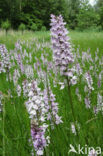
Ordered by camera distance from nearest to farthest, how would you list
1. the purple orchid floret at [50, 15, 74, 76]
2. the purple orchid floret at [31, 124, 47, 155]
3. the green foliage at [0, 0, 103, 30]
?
the purple orchid floret at [31, 124, 47, 155], the purple orchid floret at [50, 15, 74, 76], the green foliage at [0, 0, 103, 30]

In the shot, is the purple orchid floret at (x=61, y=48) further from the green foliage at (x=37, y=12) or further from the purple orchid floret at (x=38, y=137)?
the green foliage at (x=37, y=12)

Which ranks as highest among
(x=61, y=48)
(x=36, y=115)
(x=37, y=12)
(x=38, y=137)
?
(x=37, y=12)

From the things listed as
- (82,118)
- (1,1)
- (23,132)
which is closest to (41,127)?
(23,132)

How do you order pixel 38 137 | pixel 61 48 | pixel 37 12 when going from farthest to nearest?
pixel 37 12 → pixel 61 48 → pixel 38 137

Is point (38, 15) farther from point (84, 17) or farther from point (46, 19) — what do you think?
point (84, 17)

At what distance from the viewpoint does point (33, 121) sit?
1165 mm

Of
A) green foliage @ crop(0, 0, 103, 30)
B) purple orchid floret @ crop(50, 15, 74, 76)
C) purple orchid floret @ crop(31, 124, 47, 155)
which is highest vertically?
green foliage @ crop(0, 0, 103, 30)

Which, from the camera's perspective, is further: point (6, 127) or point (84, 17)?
point (84, 17)

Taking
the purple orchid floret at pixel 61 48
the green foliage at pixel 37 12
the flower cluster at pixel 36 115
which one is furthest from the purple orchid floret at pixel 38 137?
the green foliage at pixel 37 12

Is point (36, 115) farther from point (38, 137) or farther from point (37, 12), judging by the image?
point (37, 12)

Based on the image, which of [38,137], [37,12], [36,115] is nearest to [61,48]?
[36,115]

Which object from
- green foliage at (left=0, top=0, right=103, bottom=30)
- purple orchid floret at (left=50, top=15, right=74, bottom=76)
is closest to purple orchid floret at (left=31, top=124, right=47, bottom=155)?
purple orchid floret at (left=50, top=15, right=74, bottom=76)

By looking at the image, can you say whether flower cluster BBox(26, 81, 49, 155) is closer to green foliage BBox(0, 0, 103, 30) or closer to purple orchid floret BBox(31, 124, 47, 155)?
purple orchid floret BBox(31, 124, 47, 155)

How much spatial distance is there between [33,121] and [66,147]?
0.86 meters
